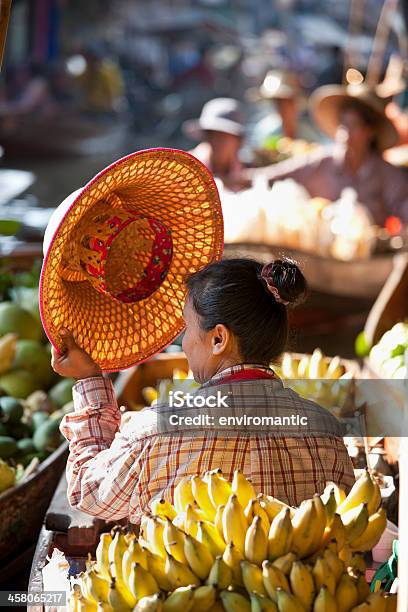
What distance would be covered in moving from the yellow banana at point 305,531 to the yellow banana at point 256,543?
0.06 metres

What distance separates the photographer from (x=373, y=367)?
3.21 metres

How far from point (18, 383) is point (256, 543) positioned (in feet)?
7.41

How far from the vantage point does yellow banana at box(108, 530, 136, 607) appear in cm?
141

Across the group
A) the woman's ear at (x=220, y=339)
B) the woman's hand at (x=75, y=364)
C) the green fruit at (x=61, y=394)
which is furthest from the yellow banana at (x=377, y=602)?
the green fruit at (x=61, y=394)

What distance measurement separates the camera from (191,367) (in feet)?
5.89

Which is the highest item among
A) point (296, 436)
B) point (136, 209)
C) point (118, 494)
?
point (136, 209)

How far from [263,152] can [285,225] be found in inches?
121

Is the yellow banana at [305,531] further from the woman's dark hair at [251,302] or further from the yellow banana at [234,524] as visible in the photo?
the woman's dark hair at [251,302]

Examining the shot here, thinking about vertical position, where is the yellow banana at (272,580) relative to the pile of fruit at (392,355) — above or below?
above

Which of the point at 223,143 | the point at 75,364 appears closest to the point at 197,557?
the point at 75,364

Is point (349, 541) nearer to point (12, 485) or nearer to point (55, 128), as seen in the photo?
point (12, 485)

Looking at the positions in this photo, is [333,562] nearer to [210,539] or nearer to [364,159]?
[210,539]

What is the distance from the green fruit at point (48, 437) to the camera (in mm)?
2979

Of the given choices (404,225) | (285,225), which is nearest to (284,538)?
(285,225)
